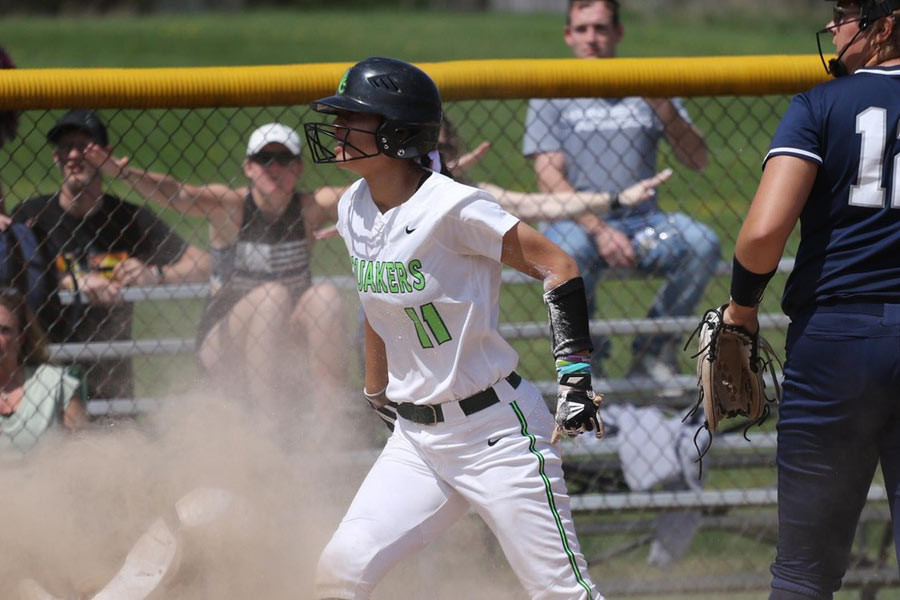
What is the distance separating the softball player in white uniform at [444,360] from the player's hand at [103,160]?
1220 millimetres

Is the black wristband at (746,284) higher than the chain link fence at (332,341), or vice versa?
the black wristband at (746,284)

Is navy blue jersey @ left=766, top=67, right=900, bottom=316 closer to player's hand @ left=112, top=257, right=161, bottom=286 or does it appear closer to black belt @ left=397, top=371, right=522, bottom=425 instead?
black belt @ left=397, top=371, right=522, bottom=425

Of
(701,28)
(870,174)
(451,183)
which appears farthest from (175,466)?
(701,28)

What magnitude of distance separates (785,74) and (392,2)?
31.9 m

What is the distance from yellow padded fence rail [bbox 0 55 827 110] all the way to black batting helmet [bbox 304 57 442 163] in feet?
2.73

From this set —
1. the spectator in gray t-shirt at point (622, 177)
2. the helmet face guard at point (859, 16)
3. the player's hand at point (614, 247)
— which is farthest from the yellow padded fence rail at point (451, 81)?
the helmet face guard at point (859, 16)

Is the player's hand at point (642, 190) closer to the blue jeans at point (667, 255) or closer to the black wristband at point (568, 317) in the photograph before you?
the blue jeans at point (667, 255)

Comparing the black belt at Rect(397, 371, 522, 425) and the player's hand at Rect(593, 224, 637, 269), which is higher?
the black belt at Rect(397, 371, 522, 425)

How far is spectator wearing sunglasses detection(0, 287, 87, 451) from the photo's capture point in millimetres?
4258

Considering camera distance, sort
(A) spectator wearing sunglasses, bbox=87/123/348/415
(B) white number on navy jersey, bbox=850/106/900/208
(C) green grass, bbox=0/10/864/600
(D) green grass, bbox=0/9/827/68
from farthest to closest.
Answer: (D) green grass, bbox=0/9/827/68 → (C) green grass, bbox=0/10/864/600 → (A) spectator wearing sunglasses, bbox=87/123/348/415 → (B) white number on navy jersey, bbox=850/106/900/208

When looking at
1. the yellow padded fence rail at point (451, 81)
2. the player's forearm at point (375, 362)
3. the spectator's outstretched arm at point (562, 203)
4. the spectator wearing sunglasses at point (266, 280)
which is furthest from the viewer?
the spectator's outstretched arm at point (562, 203)

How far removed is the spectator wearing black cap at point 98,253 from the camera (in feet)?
14.7

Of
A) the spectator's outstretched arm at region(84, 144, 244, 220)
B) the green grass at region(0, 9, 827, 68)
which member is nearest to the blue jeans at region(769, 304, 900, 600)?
the spectator's outstretched arm at region(84, 144, 244, 220)

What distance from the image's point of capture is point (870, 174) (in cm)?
294
